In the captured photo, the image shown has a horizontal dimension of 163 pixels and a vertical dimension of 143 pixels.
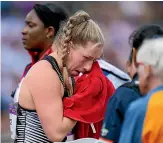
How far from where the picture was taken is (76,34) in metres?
2.55

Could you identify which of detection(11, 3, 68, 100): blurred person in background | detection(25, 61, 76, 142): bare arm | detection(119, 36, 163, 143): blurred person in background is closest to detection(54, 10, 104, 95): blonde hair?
detection(25, 61, 76, 142): bare arm

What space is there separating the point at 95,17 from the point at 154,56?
123 inches

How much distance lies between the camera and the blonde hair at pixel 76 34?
254 cm

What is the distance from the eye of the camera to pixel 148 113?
76.1 inches

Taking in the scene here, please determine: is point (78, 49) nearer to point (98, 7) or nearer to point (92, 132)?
point (92, 132)

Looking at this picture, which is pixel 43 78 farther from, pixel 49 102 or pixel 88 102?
pixel 88 102

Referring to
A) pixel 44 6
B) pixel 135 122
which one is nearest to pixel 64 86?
pixel 135 122

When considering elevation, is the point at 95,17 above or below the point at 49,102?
above

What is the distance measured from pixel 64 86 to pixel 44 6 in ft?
3.25

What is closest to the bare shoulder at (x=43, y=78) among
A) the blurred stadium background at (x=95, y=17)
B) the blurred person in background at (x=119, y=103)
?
the blurred person in background at (x=119, y=103)

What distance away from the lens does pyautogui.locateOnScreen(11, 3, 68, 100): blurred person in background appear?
130 inches

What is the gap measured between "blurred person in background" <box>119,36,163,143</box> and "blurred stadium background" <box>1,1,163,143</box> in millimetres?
2771

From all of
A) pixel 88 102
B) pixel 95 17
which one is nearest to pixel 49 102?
pixel 88 102

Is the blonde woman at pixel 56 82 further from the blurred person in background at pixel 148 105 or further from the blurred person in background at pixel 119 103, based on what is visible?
the blurred person in background at pixel 148 105
